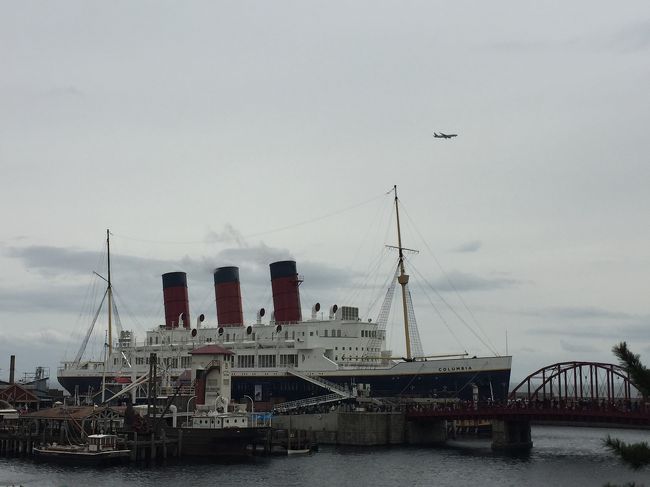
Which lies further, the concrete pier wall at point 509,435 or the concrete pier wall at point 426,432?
the concrete pier wall at point 426,432

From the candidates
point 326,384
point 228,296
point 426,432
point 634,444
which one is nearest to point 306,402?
point 326,384

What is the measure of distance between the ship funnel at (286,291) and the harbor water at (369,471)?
28351 mm

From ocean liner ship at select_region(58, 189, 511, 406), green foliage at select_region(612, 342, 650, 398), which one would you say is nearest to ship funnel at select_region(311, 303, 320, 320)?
ocean liner ship at select_region(58, 189, 511, 406)

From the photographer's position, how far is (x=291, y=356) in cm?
10131

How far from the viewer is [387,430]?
81438 mm

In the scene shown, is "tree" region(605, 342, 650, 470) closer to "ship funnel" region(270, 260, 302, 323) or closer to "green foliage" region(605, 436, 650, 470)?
"green foliage" region(605, 436, 650, 470)

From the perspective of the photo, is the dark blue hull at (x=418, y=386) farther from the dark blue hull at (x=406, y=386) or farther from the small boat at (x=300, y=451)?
the small boat at (x=300, y=451)

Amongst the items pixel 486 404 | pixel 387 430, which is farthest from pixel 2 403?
pixel 486 404

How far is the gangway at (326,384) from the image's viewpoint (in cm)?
8986

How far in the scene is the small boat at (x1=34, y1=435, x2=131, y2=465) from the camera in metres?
67.2

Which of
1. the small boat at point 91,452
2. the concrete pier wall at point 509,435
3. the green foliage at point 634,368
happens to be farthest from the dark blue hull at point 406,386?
the green foliage at point 634,368

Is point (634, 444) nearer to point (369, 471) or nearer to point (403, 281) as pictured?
point (369, 471)

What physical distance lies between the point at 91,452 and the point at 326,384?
1301 inches

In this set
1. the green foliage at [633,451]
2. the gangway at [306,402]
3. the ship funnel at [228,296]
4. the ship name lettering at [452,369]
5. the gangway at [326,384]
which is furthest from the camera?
the ship funnel at [228,296]
